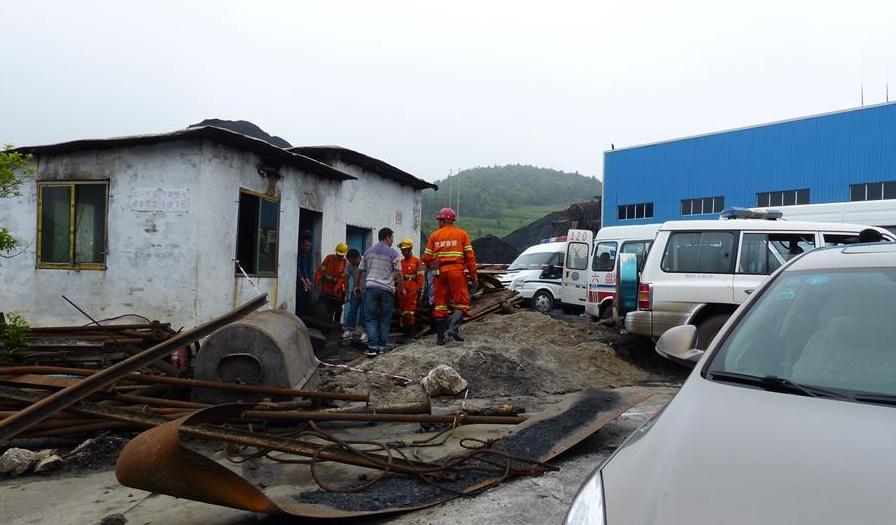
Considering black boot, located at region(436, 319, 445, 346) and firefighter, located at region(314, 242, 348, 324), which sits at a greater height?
firefighter, located at region(314, 242, 348, 324)

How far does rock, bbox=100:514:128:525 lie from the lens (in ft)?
10.9

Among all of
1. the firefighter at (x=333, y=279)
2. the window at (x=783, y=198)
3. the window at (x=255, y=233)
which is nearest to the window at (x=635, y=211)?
the window at (x=783, y=198)

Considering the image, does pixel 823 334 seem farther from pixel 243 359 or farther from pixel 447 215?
pixel 447 215

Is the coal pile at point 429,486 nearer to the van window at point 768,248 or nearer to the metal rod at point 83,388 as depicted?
the metal rod at point 83,388

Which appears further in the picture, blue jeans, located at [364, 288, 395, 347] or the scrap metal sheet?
blue jeans, located at [364, 288, 395, 347]

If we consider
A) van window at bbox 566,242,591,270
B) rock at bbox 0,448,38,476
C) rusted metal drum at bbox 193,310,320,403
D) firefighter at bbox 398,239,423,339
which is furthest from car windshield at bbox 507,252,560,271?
rock at bbox 0,448,38,476

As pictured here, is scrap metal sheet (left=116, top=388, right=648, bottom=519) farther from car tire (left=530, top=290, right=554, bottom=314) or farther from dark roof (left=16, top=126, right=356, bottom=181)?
car tire (left=530, top=290, right=554, bottom=314)

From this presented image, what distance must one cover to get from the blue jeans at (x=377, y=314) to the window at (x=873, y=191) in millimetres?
21982

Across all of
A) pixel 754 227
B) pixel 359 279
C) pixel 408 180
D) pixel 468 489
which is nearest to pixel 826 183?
pixel 408 180

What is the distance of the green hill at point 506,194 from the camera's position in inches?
2336

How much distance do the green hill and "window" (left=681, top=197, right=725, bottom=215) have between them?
2380cm

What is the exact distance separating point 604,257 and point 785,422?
1112 centimetres

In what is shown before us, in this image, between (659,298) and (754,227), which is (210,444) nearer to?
(659,298)

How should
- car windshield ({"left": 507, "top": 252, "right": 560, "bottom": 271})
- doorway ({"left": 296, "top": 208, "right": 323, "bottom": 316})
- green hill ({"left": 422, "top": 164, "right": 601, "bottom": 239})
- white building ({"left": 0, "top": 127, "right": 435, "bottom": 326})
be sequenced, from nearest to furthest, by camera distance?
white building ({"left": 0, "top": 127, "right": 435, "bottom": 326}) < doorway ({"left": 296, "top": 208, "right": 323, "bottom": 316}) < car windshield ({"left": 507, "top": 252, "right": 560, "bottom": 271}) < green hill ({"left": 422, "top": 164, "right": 601, "bottom": 239})
